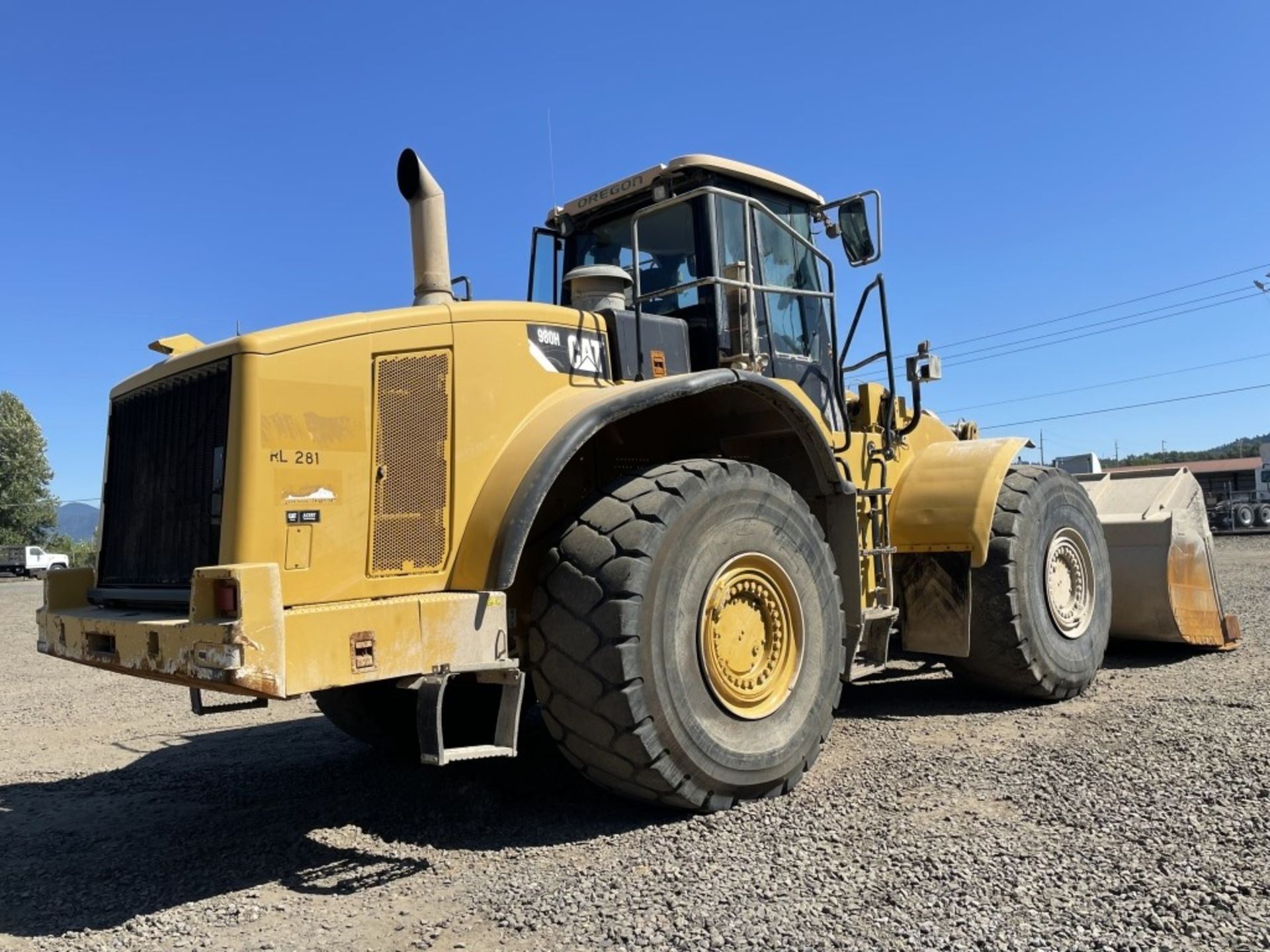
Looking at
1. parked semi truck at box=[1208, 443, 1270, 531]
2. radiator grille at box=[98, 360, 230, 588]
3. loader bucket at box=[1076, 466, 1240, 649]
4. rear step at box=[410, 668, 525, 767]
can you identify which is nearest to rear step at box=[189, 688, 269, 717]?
radiator grille at box=[98, 360, 230, 588]

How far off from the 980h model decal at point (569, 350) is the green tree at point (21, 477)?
181 ft

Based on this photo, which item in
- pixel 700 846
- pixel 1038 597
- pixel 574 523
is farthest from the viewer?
pixel 1038 597

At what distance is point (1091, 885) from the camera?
295 centimetres

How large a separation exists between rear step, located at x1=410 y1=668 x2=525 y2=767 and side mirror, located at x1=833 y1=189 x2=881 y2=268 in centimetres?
347

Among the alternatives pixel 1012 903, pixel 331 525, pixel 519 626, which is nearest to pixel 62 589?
pixel 331 525

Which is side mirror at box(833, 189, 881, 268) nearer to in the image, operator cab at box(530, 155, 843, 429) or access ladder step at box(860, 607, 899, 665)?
operator cab at box(530, 155, 843, 429)

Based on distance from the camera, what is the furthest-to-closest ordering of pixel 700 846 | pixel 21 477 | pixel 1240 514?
pixel 21 477 → pixel 1240 514 → pixel 700 846

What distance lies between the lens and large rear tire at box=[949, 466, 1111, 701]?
5.67 m

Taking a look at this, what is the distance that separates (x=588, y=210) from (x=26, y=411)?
55484 mm

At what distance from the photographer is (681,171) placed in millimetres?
5250

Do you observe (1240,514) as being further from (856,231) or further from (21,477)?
(21,477)

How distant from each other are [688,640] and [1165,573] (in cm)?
498

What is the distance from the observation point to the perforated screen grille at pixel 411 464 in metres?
3.53

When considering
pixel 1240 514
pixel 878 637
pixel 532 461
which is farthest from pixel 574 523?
pixel 1240 514
